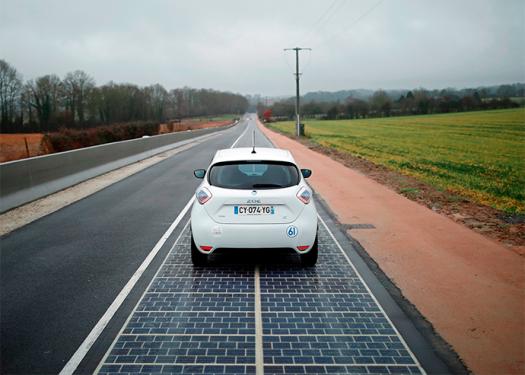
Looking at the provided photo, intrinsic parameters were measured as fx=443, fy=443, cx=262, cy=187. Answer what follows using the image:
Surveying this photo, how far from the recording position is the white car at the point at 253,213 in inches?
232

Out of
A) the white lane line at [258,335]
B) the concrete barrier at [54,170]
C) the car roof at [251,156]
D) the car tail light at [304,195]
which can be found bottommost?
the white lane line at [258,335]

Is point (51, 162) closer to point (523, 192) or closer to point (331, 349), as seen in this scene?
point (331, 349)

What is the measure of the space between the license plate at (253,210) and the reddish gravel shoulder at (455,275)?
1952mm

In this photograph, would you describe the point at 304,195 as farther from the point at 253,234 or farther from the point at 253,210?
the point at 253,234

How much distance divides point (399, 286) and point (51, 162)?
34.7 feet

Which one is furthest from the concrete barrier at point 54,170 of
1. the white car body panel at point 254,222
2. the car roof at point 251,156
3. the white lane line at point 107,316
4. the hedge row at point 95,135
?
the white car body panel at point 254,222

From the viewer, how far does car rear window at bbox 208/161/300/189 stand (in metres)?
6.12

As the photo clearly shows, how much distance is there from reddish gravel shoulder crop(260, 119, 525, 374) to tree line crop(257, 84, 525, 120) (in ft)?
366

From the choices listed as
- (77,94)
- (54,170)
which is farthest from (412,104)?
(54,170)

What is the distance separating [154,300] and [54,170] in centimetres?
916

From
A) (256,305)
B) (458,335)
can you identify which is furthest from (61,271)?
(458,335)

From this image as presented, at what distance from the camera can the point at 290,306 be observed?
17.0ft

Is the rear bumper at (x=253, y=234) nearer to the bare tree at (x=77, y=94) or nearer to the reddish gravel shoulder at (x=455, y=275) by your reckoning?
the reddish gravel shoulder at (x=455, y=275)

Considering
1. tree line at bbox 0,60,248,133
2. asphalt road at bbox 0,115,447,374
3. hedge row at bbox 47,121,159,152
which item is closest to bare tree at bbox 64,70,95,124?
tree line at bbox 0,60,248,133
